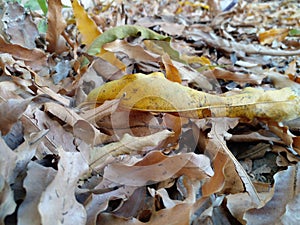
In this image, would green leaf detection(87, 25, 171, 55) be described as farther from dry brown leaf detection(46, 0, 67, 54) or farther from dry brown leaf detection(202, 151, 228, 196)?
dry brown leaf detection(202, 151, 228, 196)

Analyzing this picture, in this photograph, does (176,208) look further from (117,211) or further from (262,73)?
(262,73)

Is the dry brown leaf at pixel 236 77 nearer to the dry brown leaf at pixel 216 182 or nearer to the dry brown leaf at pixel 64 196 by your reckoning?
the dry brown leaf at pixel 216 182

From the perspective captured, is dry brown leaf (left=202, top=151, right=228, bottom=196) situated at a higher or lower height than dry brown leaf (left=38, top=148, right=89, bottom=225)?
lower

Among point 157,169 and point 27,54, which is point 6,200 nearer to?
point 157,169

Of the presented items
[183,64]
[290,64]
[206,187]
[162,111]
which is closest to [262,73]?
[290,64]

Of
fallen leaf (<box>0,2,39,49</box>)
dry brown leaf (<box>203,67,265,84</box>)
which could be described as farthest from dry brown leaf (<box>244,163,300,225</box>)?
fallen leaf (<box>0,2,39,49</box>)

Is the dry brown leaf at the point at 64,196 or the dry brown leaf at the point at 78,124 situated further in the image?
the dry brown leaf at the point at 78,124

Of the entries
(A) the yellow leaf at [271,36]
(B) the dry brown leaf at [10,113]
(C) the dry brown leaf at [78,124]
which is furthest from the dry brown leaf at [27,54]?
(A) the yellow leaf at [271,36]
